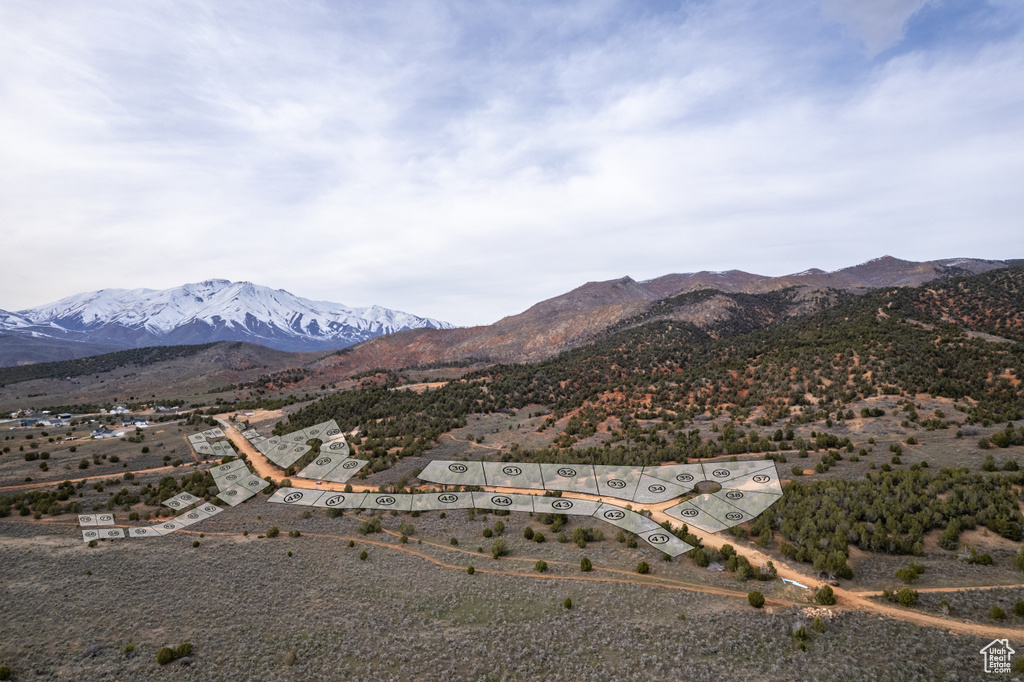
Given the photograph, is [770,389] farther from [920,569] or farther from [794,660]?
[794,660]

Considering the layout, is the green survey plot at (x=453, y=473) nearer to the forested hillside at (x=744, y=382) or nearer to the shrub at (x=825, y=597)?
the forested hillside at (x=744, y=382)

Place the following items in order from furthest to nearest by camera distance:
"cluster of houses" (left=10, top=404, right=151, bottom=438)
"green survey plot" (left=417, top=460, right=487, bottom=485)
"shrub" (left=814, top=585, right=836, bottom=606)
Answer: "cluster of houses" (left=10, top=404, right=151, bottom=438), "green survey plot" (left=417, top=460, right=487, bottom=485), "shrub" (left=814, top=585, right=836, bottom=606)

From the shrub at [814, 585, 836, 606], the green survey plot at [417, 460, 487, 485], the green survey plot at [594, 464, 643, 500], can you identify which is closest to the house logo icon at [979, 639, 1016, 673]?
the shrub at [814, 585, 836, 606]

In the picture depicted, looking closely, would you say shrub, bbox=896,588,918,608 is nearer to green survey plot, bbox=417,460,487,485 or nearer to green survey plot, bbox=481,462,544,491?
green survey plot, bbox=481,462,544,491

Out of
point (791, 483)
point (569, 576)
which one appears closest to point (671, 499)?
point (791, 483)

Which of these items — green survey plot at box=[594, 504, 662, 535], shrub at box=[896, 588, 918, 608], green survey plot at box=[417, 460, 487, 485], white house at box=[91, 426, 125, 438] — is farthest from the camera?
white house at box=[91, 426, 125, 438]

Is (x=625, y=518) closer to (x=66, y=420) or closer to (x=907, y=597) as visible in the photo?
(x=907, y=597)
